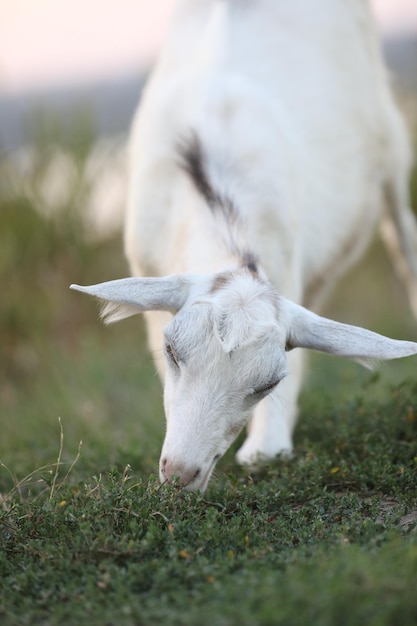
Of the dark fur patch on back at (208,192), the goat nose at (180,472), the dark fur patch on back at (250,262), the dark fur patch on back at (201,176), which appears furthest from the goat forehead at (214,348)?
the dark fur patch on back at (201,176)

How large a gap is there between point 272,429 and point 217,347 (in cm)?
113

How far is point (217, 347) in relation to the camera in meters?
3.38

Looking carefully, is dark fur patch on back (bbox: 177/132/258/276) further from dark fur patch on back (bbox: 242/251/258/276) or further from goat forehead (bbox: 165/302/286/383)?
goat forehead (bbox: 165/302/286/383)

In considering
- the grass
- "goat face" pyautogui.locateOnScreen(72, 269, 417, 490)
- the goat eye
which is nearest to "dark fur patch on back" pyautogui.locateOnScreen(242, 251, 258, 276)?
"goat face" pyautogui.locateOnScreen(72, 269, 417, 490)

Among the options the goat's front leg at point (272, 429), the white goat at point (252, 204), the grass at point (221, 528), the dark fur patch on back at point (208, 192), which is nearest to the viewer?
the grass at point (221, 528)


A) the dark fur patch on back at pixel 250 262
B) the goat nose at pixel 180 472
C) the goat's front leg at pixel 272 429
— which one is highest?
the dark fur patch on back at pixel 250 262

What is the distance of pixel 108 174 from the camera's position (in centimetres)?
897

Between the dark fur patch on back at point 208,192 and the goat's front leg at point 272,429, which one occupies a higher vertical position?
the dark fur patch on back at point 208,192

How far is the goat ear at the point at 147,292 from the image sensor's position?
3.59 metres

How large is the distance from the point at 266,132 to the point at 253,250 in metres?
0.91

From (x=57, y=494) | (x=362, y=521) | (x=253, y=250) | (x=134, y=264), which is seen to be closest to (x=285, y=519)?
(x=362, y=521)

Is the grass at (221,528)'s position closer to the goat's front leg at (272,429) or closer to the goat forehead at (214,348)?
the goat's front leg at (272,429)

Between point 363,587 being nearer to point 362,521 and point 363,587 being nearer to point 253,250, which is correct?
point 362,521

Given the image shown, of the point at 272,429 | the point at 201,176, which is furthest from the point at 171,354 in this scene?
the point at 201,176
